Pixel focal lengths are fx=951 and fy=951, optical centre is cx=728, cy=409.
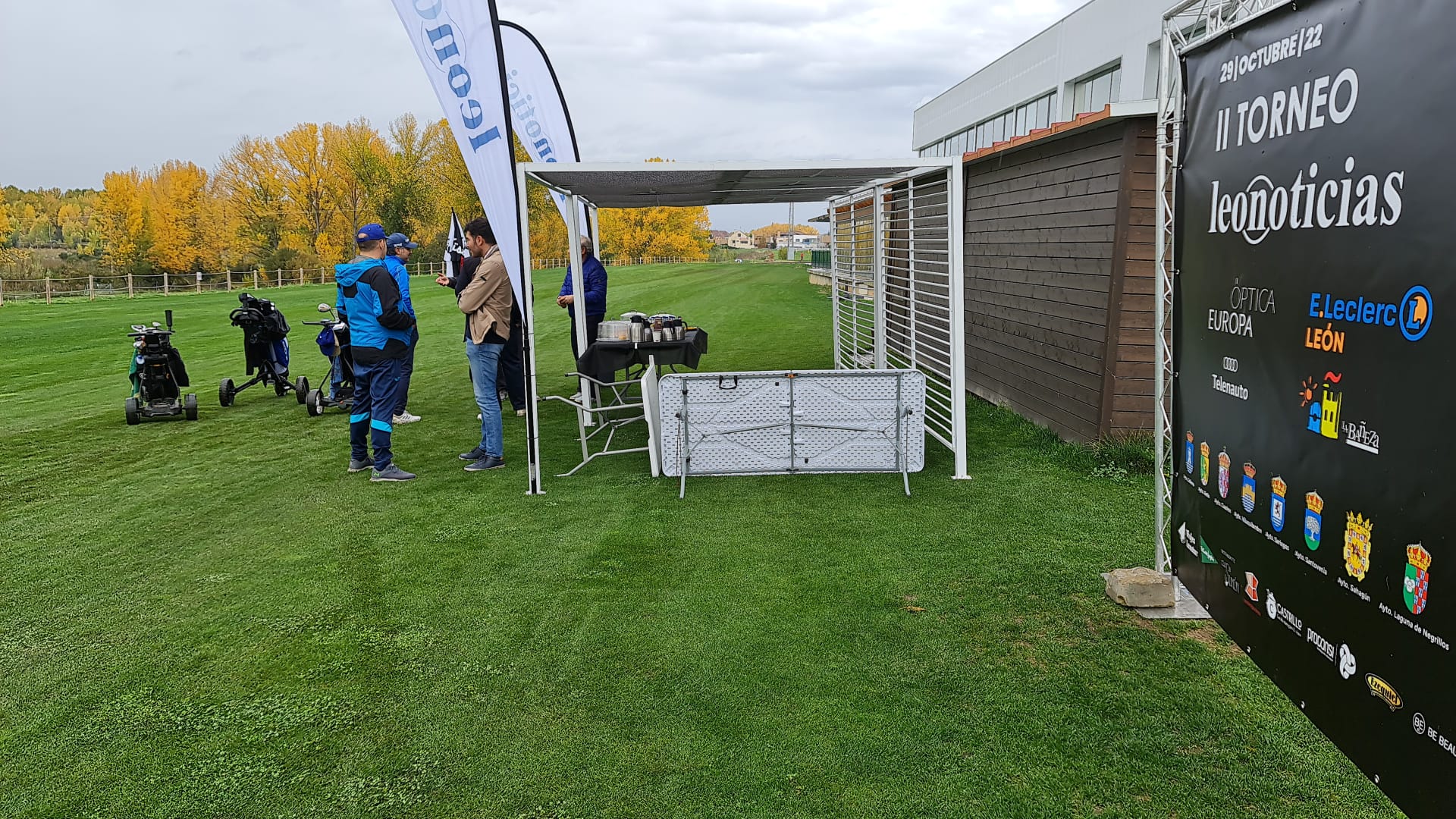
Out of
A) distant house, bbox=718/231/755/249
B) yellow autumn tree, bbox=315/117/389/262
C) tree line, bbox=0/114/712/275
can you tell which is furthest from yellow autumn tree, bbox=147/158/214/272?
distant house, bbox=718/231/755/249

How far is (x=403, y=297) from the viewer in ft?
26.0

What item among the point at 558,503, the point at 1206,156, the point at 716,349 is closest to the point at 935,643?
the point at 1206,156

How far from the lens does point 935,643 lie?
4.21m

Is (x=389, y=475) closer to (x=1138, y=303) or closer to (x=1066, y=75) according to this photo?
(x=1138, y=303)

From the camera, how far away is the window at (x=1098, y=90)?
25.3 meters

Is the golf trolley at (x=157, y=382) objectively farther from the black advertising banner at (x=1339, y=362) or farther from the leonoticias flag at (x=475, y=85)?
the black advertising banner at (x=1339, y=362)

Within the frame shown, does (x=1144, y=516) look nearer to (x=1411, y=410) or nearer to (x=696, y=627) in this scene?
(x=696, y=627)

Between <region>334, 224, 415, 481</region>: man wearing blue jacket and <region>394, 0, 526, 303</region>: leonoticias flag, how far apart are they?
1.00m

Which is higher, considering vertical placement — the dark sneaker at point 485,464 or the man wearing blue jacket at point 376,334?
the man wearing blue jacket at point 376,334

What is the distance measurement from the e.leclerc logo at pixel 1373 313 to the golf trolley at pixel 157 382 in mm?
10182

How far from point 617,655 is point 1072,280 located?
562cm

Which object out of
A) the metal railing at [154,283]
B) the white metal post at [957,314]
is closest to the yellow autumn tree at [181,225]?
the metal railing at [154,283]

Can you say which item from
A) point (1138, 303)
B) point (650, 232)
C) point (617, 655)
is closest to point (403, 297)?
point (617, 655)

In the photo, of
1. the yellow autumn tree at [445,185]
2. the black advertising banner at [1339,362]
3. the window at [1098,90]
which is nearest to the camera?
the black advertising banner at [1339,362]
